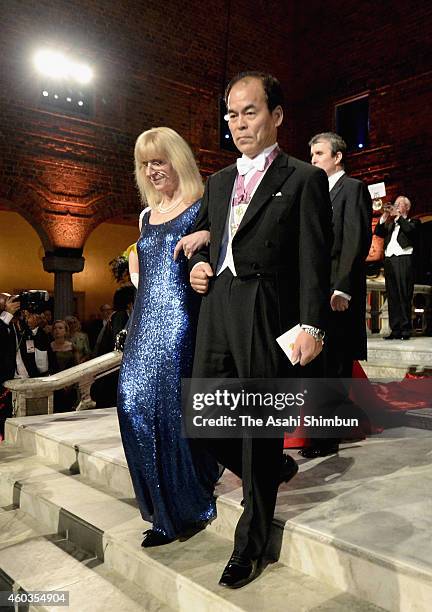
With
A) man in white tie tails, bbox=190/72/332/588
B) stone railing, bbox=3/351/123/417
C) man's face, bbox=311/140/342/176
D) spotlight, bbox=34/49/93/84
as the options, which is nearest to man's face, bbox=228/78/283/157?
man in white tie tails, bbox=190/72/332/588

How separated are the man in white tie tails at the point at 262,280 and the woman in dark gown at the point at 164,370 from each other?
0.40 meters

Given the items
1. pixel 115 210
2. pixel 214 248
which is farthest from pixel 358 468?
pixel 115 210

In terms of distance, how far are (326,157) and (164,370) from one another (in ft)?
4.66

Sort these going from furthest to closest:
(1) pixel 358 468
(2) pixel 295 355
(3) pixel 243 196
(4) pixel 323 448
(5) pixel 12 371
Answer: (5) pixel 12 371 < (4) pixel 323 448 < (1) pixel 358 468 < (3) pixel 243 196 < (2) pixel 295 355

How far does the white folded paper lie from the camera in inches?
68.1

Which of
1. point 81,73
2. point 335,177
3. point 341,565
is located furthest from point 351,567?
point 81,73

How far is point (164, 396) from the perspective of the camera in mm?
2234

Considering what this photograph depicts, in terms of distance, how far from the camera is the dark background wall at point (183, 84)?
9648 millimetres

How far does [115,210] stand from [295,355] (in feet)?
31.0

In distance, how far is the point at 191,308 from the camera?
2.29 meters

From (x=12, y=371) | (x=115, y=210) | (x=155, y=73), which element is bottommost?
(x=12, y=371)

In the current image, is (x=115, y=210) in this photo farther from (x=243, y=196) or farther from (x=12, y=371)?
(x=243, y=196)

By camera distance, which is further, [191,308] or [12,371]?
[12,371]

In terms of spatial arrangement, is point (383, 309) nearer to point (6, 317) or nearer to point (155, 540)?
point (6, 317)
